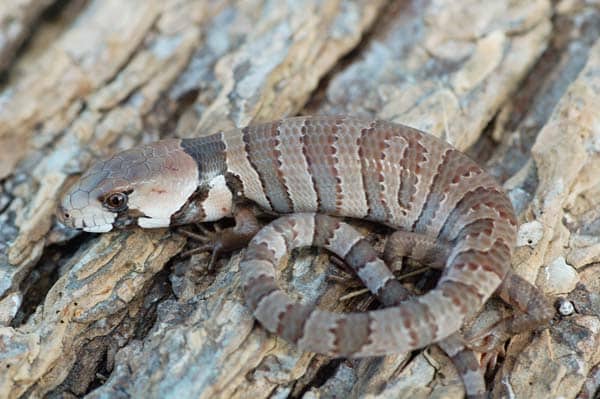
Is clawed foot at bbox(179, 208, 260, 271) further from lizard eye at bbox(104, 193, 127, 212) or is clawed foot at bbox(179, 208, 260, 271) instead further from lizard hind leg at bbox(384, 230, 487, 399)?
lizard hind leg at bbox(384, 230, 487, 399)

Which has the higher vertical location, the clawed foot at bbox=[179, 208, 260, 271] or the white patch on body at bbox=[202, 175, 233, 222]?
the white patch on body at bbox=[202, 175, 233, 222]

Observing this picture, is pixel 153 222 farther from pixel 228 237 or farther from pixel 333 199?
pixel 333 199

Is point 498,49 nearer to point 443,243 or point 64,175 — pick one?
point 443,243

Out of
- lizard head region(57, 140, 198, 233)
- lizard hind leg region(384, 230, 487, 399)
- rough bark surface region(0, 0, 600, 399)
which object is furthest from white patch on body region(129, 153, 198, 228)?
lizard hind leg region(384, 230, 487, 399)

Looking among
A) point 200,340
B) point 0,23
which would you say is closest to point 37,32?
point 0,23

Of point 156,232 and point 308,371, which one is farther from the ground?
point 156,232

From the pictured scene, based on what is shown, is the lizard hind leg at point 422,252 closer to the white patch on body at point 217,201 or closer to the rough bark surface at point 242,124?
the rough bark surface at point 242,124

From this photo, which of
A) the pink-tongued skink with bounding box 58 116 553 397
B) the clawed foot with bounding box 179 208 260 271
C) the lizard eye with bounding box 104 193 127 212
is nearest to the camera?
the pink-tongued skink with bounding box 58 116 553 397

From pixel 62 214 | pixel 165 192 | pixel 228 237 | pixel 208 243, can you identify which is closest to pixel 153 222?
pixel 165 192
